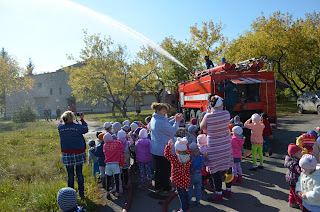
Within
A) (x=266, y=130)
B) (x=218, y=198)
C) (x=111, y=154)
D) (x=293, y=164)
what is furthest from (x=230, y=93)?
(x=111, y=154)

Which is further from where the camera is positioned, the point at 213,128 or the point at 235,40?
the point at 235,40

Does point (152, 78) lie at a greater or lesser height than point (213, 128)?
greater

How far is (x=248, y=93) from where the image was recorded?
9.58 metres

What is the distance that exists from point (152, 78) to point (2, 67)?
65.1 ft

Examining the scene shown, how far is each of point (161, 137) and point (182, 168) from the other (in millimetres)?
1145

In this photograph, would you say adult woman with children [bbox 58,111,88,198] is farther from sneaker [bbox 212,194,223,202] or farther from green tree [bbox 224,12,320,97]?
green tree [bbox 224,12,320,97]

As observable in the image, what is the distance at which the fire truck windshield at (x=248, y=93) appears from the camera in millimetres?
9273

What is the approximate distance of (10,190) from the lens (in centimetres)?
529

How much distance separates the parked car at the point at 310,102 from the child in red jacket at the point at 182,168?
1665 cm

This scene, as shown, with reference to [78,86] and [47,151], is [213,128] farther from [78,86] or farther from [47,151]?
[78,86]

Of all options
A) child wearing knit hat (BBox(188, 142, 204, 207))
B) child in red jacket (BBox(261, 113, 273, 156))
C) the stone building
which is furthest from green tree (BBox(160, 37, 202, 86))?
child wearing knit hat (BBox(188, 142, 204, 207))

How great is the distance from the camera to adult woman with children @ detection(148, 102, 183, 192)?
4672 mm

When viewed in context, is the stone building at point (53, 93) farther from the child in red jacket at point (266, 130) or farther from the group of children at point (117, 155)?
the group of children at point (117, 155)

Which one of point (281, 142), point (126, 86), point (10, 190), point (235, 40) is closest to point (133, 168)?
point (10, 190)
